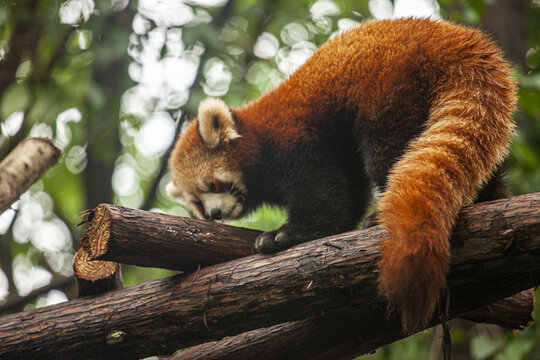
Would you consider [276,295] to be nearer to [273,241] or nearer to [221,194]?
[273,241]

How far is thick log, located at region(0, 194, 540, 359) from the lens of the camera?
189 centimetres

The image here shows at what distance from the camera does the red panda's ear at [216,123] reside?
3.10 m

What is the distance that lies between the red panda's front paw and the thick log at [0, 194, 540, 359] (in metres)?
0.10

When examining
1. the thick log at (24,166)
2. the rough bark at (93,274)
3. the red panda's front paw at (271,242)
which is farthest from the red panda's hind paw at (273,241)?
the thick log at (24,166)

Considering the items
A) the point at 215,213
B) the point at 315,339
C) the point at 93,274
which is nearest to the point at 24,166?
the point at 93,274

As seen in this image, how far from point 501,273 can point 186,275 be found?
1.36 metres

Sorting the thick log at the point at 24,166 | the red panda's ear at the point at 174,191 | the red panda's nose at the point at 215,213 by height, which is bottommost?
the red panda's ear at the point at 174,191

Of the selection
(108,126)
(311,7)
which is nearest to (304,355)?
(108,126)

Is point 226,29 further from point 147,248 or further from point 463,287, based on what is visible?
point 463,287

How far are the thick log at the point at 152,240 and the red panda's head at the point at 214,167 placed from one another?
2.08 ft

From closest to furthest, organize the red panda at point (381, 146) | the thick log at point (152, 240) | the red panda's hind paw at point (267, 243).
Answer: the red panda at point (381, 146), the thick log at point (152, 240), the red panda's hind paw at point (267, 243)

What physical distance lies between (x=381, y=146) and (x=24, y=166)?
7.31 feet

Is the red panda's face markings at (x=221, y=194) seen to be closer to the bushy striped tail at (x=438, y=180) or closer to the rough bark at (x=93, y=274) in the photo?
the rough bark at (x=93, y=274)

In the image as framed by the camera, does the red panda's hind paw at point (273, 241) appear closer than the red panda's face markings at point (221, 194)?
Yes
